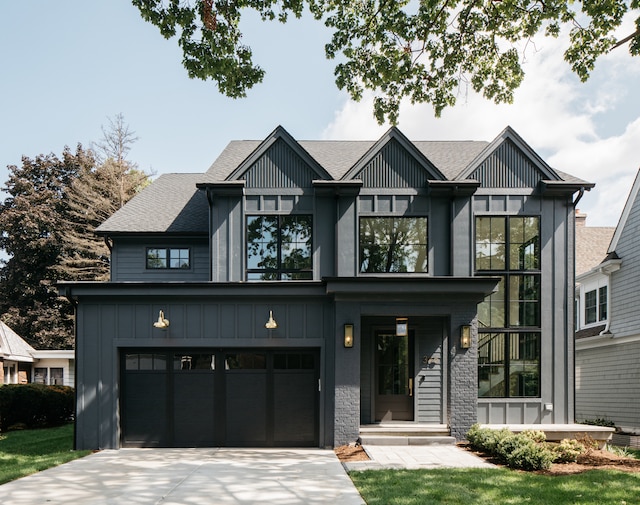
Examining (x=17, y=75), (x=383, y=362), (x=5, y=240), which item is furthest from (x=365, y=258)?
(x=5, y=240)

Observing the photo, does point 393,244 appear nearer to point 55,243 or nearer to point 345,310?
point 345,310

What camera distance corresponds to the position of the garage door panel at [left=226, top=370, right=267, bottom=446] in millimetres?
12633

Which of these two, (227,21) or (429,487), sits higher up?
(227,21)

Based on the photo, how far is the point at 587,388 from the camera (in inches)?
739

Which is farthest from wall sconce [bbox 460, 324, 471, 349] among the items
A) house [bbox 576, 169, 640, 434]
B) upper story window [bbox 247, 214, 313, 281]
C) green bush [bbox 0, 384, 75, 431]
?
green bush [bbox 0, 384, 75, 431]

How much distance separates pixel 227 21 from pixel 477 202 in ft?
26.3

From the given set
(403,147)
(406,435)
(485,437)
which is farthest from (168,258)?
(485,437)

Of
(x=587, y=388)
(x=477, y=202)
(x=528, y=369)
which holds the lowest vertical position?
(x=587, y=388)

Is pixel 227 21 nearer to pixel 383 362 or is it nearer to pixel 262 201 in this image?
pixel 262 201

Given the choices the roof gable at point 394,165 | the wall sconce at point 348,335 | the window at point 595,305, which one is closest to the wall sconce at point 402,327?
the wall sconce at point 348,335

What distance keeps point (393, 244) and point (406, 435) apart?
15.3 feet

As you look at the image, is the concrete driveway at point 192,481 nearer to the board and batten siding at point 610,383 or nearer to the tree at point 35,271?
the board and batten siding at point 610,383

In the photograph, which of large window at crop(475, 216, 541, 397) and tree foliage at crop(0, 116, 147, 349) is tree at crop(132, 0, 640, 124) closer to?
large window at crop(475, 216, 541, 397)

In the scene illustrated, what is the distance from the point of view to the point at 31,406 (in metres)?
18.1
